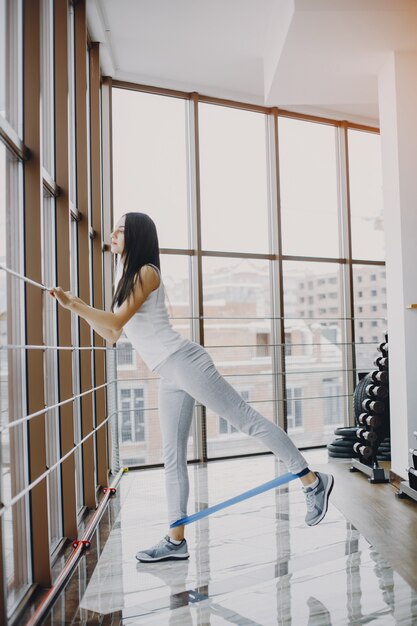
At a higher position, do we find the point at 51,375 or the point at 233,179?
the point at 233,179

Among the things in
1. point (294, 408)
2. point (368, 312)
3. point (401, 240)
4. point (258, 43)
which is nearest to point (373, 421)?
point (401, 240)

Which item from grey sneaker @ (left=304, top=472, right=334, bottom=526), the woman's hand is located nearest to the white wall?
grey sneaker @ (left=304, top=472, right=334, bottom=526)

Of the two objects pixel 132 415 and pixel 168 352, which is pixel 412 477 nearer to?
pixel 168 352

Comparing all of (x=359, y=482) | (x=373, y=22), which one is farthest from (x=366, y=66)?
(x=359, y=482)

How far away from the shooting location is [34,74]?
2.04 meters

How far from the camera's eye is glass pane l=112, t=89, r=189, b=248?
14.9ft

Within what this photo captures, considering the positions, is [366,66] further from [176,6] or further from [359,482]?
[359,482]

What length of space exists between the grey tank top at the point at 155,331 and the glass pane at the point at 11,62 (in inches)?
29.8

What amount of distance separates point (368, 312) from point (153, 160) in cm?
242

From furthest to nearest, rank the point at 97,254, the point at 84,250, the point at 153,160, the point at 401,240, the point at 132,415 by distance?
the point at 153,160
the point at 132,415
the point at 97,254
the point at 401,240
the point at 84,250

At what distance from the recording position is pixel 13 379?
1920 millimetres

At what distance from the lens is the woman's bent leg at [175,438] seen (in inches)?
89.7

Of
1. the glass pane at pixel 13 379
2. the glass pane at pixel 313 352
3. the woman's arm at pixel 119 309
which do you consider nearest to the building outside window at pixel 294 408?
the glass pane at pixel 313 352

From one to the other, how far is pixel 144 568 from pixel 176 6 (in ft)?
10.7
